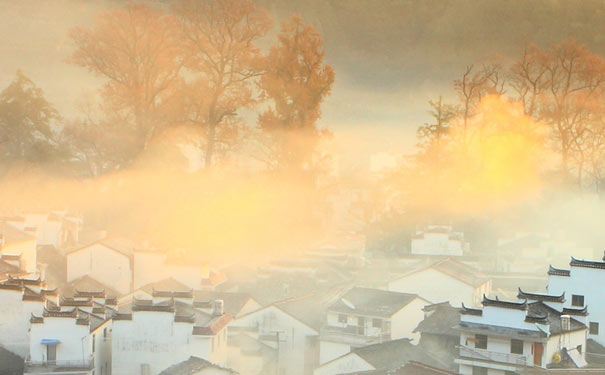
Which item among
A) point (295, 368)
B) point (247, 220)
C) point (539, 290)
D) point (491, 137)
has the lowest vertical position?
point (295, 368)

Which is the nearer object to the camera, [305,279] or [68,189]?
[305,279]

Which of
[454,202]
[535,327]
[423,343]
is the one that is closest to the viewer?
[535,327]

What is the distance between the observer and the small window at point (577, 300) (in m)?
11.5

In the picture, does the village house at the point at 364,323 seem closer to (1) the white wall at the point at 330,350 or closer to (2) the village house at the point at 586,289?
(1) the white wall at the point at 330,350

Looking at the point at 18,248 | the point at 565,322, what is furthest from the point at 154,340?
the point at 565,322

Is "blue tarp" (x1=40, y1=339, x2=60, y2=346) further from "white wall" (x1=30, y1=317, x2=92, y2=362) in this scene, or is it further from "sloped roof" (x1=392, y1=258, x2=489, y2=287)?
"sloped roof" (x1=392, y1=258, x2=489, y2=287)

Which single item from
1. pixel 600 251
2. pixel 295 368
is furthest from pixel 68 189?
pixel 600 251

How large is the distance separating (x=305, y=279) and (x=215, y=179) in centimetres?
252

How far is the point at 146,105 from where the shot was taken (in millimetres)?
14266

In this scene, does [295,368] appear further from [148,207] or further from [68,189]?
[68,189]

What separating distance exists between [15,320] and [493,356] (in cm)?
594

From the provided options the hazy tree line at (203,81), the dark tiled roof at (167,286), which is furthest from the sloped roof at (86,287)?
the hazy tree line at (203,81)

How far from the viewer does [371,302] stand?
12.7 meters

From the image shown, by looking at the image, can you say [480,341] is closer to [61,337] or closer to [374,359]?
[374,359]
